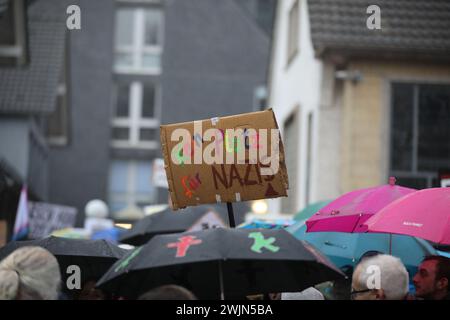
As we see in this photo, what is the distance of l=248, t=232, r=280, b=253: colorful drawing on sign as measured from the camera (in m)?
5.68

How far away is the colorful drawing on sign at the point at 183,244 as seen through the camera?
18.4 ft

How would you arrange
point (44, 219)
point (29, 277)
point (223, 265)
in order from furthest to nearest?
point (44, 219)
point (223, 265)
point (29, 277)

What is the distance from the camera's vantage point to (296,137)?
66.9ft

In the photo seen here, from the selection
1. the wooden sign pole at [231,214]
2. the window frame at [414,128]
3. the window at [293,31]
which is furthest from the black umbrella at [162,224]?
the window at [293,31]

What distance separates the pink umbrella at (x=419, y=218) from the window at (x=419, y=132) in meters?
9.42

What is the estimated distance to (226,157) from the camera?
670cm

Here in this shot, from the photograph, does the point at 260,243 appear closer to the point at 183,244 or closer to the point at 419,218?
the point at 183,244

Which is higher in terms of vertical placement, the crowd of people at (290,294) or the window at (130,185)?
the crowd of people at (290,294)

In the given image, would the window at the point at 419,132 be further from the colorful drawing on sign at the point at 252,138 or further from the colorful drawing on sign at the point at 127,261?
the colorful drawing on sign at the point at 127,261

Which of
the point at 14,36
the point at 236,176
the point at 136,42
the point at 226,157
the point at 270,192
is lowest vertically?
the point at 270,192

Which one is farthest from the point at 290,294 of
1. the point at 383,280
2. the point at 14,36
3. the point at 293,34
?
the point at 293,34

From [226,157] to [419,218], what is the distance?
1.49 metres

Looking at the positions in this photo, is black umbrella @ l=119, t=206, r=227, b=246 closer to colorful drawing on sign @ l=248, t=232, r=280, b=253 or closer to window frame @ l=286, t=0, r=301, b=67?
colorful drawing on sign @ l=248, t=232, r=280, b=253
